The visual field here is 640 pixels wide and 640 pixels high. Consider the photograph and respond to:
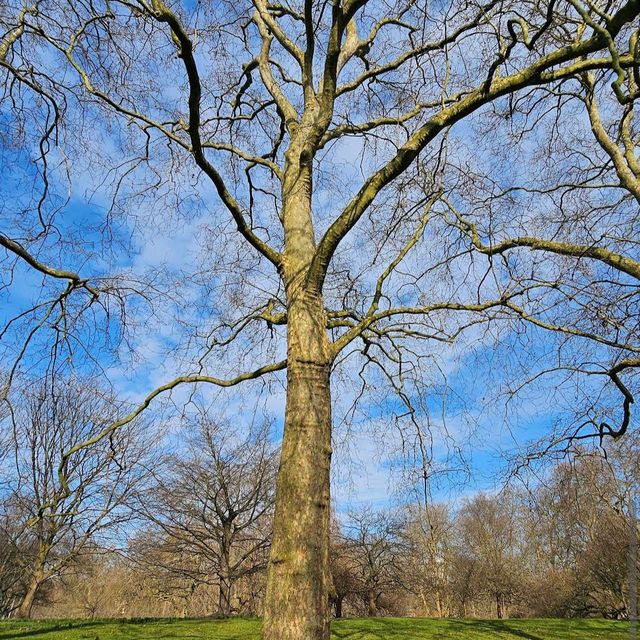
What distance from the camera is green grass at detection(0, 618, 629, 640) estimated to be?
934 cm

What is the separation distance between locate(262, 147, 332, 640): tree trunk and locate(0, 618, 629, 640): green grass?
803 cm

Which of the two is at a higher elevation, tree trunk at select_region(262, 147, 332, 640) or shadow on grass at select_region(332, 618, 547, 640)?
tree trunk at select_region(262, 147, 332, 640)

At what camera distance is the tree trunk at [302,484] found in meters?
2.27

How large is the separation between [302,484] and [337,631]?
9.46 metres

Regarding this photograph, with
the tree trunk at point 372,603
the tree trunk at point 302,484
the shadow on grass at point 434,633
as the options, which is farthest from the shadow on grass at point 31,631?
the tree trunk at point 372,603

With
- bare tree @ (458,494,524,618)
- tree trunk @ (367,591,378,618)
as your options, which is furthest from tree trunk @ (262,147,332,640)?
bare tree @ (458,494,524,618)

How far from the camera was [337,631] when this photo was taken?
33.2 feet

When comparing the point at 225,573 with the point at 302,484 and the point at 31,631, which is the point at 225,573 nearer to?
the point at 31,631

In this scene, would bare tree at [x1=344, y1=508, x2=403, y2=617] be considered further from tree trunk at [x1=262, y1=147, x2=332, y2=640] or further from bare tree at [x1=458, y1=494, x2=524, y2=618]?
tree trunk at [x1=262, y1=147, x2=332, y2=640]

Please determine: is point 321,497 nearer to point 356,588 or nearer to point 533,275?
point 533,275

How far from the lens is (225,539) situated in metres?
A: 15.3

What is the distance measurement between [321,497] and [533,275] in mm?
2366

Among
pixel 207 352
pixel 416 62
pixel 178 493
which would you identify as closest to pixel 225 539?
pixel 178 493

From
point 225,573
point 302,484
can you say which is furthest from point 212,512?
point 302,484
